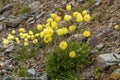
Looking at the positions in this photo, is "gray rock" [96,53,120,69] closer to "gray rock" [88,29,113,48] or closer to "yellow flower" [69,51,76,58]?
"yellow flower" [69,51,76,58]

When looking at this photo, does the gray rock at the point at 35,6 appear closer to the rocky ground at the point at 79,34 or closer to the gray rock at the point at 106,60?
the rocky ground at the point at 79,34

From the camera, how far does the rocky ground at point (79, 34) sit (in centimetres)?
735

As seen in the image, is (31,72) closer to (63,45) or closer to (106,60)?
(63,45)

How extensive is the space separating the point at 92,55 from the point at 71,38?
3.20 ft

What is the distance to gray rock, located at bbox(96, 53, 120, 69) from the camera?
23.8 ft

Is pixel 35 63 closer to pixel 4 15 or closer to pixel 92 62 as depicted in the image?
pixel 92 62

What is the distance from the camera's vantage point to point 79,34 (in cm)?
891

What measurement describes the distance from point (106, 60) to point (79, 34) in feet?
5.83

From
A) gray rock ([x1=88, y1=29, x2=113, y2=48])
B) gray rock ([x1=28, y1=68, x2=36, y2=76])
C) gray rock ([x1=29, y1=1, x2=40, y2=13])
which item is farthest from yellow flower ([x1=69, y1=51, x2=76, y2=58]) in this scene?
gray rock ([x1=29, y1=1, x2=40, y2=13])

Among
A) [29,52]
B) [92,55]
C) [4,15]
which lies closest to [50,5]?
[4,15]

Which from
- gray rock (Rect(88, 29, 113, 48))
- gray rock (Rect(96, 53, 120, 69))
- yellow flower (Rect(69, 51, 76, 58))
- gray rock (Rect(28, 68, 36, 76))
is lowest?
gray rock (Rect(28, 68, 36, 76))

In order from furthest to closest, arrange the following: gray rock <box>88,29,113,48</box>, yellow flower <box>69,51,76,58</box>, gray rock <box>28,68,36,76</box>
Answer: gray rock <box>88,29,113,48</box>
gray rock <box>28,68,36,76</box>
yellow flower <box>69,51,76,58</box>

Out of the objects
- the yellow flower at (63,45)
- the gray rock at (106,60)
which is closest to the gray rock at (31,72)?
the yellow flower at (63,45)

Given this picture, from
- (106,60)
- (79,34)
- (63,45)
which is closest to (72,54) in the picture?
(63,45)
